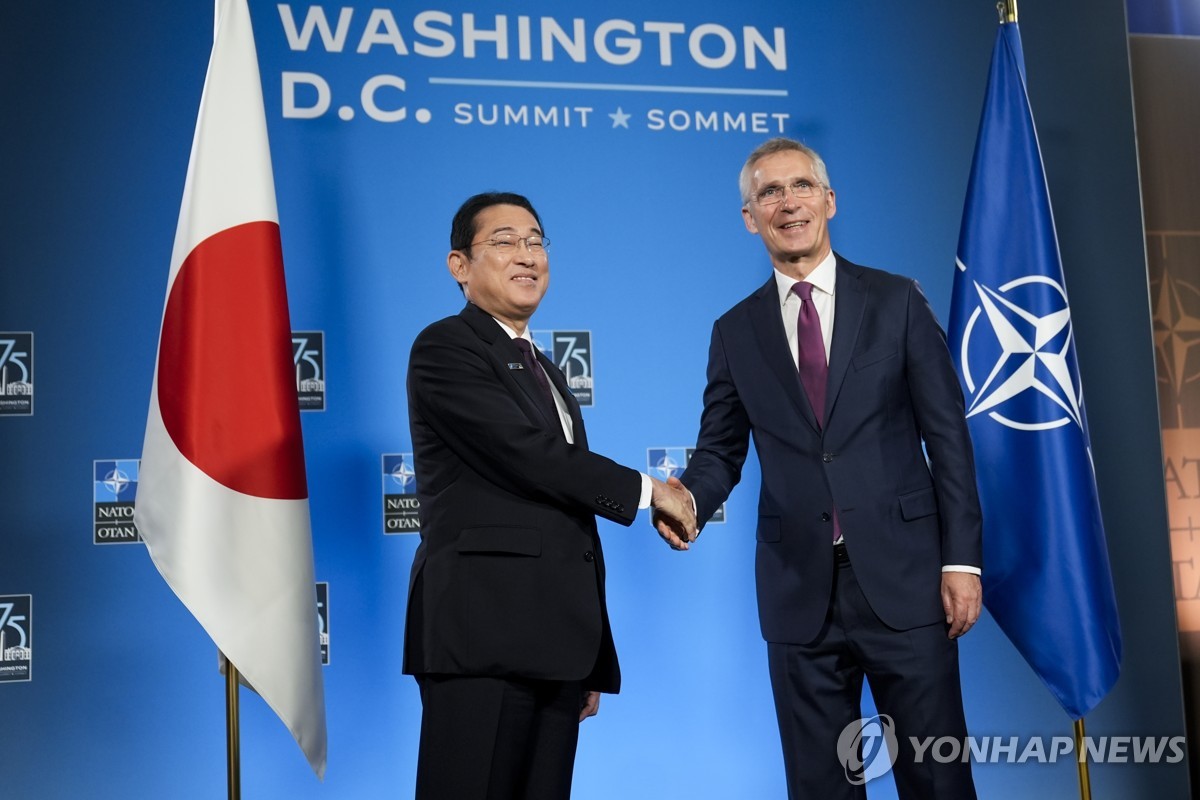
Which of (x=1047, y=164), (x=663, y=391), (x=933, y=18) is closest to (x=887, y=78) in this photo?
(x=933, y=18)

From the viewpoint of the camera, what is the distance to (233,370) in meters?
2.74

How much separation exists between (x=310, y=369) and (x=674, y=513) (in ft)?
5.11

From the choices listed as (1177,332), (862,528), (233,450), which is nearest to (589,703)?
(862,528)

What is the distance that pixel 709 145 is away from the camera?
4.00m

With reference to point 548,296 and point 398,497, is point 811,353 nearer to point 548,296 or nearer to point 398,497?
point 548,296

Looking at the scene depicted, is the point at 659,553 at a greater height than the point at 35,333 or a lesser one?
lesser

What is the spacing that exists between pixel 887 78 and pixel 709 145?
740 mm

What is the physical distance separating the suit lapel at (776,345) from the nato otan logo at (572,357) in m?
1.13

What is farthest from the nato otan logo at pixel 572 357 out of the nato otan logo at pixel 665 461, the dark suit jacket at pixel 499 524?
the dark suit jacket at pixel 499 524

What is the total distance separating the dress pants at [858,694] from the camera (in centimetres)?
239

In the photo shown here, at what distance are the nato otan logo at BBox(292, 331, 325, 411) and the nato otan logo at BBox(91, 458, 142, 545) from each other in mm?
561

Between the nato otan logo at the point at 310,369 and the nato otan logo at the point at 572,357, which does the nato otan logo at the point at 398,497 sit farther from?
the nato otan logo at the point at 572,357

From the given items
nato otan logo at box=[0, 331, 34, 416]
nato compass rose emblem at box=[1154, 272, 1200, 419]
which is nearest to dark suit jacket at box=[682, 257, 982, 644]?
nato compass rose emblem at box=[1154, 272, 1200, 419]

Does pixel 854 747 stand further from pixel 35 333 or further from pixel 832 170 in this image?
pixel 35 333
